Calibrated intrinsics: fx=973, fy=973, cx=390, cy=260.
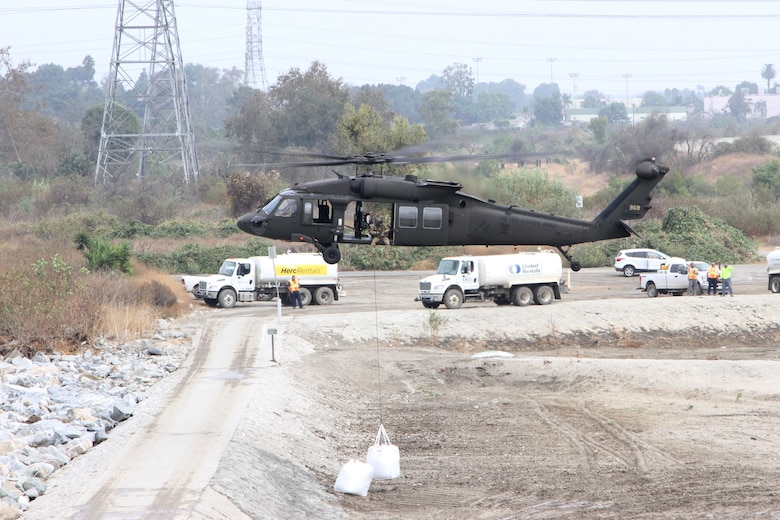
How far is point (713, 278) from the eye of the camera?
1930 inches

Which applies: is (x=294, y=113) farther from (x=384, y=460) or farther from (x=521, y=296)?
(x=384, y=460)

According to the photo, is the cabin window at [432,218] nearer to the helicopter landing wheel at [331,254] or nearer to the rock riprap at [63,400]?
the helicopter landing wheel at [331,254]

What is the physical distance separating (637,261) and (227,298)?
2570cm

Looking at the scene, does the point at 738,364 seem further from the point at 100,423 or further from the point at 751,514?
the point at 100,423

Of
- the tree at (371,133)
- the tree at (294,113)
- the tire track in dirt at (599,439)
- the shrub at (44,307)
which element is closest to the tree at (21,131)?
the tree at (294,113)

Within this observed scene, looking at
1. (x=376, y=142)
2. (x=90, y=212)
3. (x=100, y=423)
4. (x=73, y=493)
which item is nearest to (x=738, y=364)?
(x=100, y=423)

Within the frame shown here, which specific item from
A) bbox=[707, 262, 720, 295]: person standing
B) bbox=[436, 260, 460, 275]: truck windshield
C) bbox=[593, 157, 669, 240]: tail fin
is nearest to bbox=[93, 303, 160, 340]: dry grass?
bbox=[436, 260, 460, 275]: truck windshield

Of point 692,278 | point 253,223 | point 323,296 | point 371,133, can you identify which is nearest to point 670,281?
point 692,278

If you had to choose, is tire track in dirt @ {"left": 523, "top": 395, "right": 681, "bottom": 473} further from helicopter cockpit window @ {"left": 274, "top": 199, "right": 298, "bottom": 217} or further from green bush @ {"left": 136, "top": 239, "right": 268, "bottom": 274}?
green bush @ {"left": 136, "top": 239, "right": 268, "bottom": 274}

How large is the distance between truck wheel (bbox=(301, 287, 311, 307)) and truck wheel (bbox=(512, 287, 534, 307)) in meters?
9.98

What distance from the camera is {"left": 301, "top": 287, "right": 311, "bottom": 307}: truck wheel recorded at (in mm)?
47500

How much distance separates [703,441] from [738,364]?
8325 mm

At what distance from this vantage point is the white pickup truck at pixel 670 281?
4981cm

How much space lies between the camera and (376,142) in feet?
225
